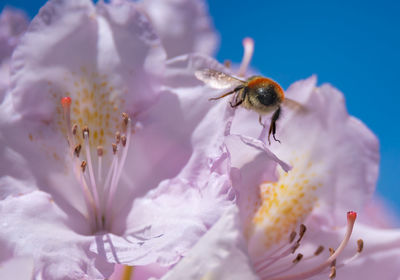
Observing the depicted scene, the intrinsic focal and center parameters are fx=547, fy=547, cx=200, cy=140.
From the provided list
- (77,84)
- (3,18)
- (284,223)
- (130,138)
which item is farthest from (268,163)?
(3,18)

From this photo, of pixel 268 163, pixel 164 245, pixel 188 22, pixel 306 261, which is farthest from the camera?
pixel 188 22

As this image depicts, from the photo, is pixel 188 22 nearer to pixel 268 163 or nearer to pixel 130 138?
pixel 130 138

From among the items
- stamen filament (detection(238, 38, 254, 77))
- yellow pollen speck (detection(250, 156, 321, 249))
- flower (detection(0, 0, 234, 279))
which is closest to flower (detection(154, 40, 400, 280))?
yellow pollen speck (detection(250, 156, 321, 249))

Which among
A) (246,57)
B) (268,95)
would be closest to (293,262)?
(268,95)

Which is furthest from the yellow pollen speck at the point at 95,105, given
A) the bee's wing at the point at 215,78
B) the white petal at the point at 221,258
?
the white petal at the point at 221,258

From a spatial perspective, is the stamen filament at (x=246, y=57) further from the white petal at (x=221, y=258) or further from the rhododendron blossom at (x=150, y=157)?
the white petal at (x=221, y=258)

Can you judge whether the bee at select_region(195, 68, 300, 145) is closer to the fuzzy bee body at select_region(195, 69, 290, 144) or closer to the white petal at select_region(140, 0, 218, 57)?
the fuzzy bee body at select_region(195, 69, 290, 144)
